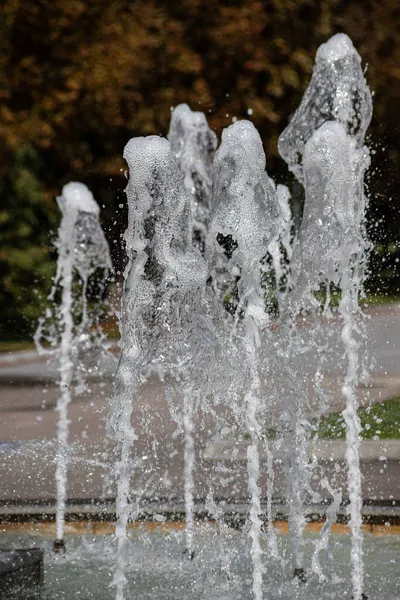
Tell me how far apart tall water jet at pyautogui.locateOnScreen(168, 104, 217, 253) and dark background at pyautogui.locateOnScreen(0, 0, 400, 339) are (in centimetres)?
639

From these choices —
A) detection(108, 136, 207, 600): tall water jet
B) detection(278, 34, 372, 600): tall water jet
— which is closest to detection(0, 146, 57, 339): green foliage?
detection(278, 34, 372, 600): tall water jet

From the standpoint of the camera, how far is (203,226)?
10289 mm

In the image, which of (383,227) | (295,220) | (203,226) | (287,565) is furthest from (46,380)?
(383,227)

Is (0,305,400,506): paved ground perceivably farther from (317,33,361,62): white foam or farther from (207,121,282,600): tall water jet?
(317,33,361,62): white foam

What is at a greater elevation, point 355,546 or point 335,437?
point 335,437

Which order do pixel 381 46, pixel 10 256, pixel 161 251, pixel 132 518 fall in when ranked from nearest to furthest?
pixel 161 251, pixel 132 518, pixel 10 256, pixel 381 46

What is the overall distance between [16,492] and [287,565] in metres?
1.99

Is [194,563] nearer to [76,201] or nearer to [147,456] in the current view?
[147,456]

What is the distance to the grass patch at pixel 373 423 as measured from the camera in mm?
8125

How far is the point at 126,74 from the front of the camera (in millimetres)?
17234

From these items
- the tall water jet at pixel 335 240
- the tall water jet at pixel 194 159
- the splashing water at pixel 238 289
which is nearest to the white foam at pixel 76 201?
the tall water jet at pixel 194 159

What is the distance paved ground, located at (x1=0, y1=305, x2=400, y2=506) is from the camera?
21.7 ft

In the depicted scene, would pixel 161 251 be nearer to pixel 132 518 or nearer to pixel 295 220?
pixel 132 518

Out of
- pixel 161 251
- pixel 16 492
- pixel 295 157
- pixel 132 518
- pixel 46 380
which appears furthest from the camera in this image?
pixel 46 380
